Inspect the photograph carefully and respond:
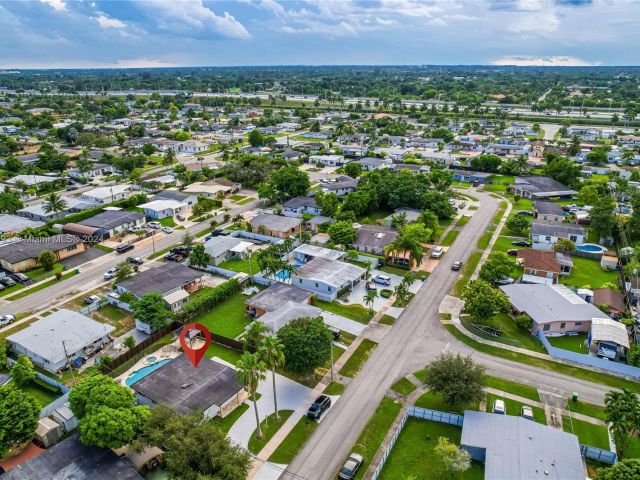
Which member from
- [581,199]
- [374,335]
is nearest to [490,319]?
[374,335]

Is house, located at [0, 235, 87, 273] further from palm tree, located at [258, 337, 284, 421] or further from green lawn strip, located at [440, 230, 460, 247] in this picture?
green lawn strip, located at [440, 230, 460, 247]

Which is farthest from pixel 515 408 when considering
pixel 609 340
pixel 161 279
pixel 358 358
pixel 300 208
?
pixel 300 208

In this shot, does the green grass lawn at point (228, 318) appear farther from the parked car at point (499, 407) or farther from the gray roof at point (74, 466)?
the parked car at point (499, 407)

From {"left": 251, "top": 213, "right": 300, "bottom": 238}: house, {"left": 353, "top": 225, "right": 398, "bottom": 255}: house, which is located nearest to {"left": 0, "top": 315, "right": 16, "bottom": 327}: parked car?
{"left": 251, "top": 213, "right": 300, "bottom": 238}: house

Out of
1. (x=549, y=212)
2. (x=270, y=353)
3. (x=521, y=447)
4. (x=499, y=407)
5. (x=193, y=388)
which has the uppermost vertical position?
(x=270, y=353)

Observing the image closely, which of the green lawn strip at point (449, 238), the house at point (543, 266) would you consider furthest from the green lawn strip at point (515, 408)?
the green lawn strip at point (449, 238)

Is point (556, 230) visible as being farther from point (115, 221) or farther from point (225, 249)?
point (115, 221)
